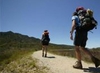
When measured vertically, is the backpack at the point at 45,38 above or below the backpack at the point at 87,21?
below

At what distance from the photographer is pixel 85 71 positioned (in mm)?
8594

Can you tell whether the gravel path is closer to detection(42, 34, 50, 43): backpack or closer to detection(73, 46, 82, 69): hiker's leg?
detection(73, 46, 82, 69): hiker's leg

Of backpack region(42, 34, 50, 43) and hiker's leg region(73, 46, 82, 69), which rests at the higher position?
backpack region(42, 34, 50, 43)

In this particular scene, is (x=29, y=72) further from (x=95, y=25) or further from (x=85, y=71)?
(x=95, y=25)

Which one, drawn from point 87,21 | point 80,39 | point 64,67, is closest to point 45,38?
point 64,67

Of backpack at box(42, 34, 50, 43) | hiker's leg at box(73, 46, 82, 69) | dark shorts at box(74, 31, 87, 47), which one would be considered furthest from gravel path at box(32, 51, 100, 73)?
backpack at box(42, 34, 50, 43)

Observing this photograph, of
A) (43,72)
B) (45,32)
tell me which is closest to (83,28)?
(43,72)

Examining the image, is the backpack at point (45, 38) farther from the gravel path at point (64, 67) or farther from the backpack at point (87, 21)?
the backpack at point (87, 21)

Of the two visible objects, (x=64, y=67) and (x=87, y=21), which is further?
(x=64, y=67)

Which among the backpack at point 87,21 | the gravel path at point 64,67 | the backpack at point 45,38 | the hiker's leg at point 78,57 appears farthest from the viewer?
the backpack at point 45,38

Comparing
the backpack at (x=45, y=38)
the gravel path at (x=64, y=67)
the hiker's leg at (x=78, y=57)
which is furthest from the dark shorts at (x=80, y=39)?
the backpack at (x=45, y=38)

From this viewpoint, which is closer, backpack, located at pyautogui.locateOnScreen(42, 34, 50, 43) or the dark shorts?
the dark shorts

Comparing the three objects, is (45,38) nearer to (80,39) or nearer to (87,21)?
(80,39)

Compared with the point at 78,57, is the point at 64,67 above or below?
below
